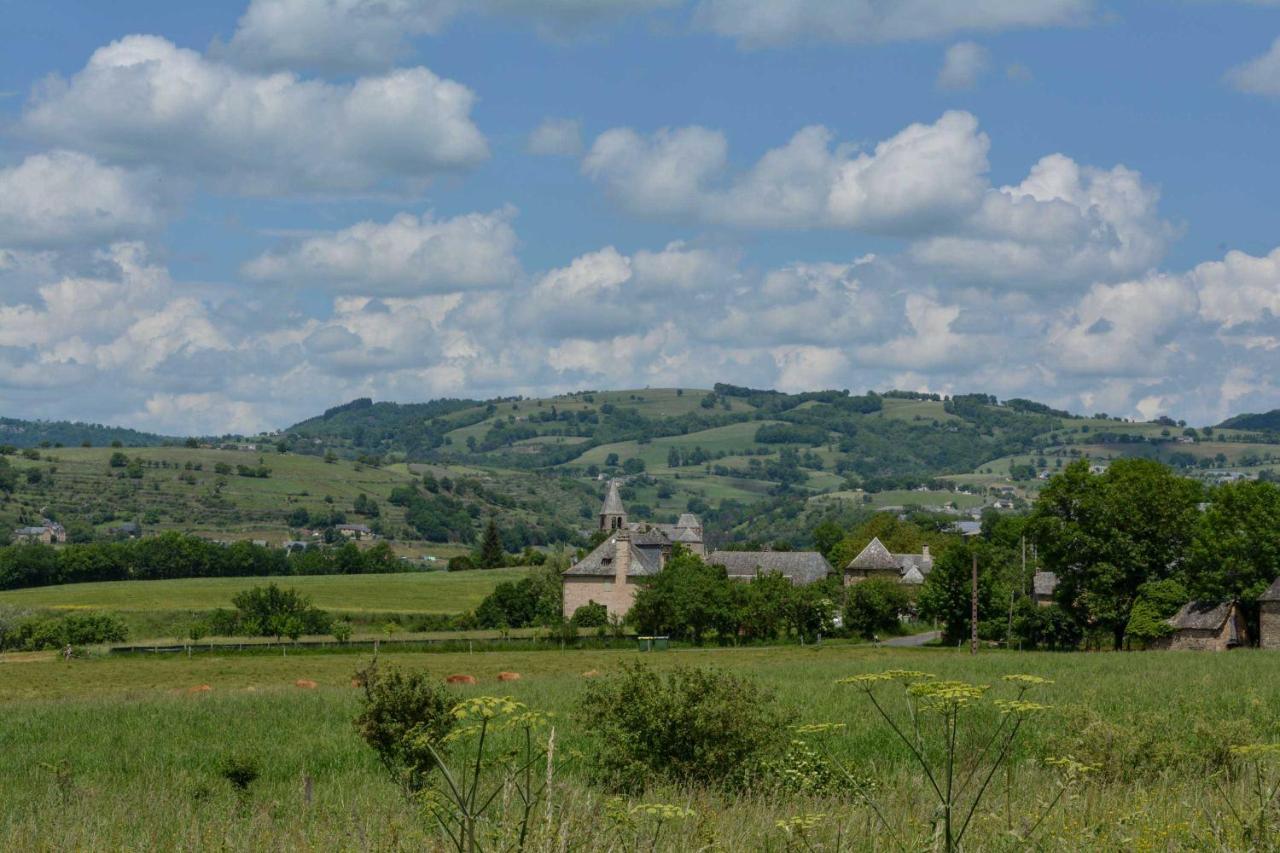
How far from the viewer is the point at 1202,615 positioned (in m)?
69.7

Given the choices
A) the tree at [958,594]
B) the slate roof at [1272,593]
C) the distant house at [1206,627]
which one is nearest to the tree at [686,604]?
the tree at [958,594]

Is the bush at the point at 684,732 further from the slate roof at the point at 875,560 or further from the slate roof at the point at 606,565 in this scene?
the slate roof at the point at 875,560

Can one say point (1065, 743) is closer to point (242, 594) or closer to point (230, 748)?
point (230, 748)

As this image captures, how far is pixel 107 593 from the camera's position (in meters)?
127

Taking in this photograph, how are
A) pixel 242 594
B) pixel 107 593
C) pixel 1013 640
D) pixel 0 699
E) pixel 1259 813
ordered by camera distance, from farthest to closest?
pixel 107 593 < pixel 242 594 < pixel 1013 640 < pixel 0 699 < pixel 1259 813

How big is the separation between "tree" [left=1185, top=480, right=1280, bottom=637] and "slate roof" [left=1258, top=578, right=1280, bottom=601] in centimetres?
89

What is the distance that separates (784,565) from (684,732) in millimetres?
101332

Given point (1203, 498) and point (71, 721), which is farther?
point (1203, 498)

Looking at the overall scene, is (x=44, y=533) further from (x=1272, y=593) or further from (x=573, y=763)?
(x=573, y=763)

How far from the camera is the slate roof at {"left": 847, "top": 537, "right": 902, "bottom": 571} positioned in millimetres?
116000

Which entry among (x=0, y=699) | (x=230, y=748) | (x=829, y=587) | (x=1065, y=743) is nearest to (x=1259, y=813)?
(x=1065, y=743)

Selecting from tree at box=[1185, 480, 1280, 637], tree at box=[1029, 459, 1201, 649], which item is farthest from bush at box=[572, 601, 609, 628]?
tree at box=[1185, 480, 1280, 637]

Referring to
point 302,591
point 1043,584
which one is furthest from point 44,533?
point 1043,584

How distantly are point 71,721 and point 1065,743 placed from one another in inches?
1085
